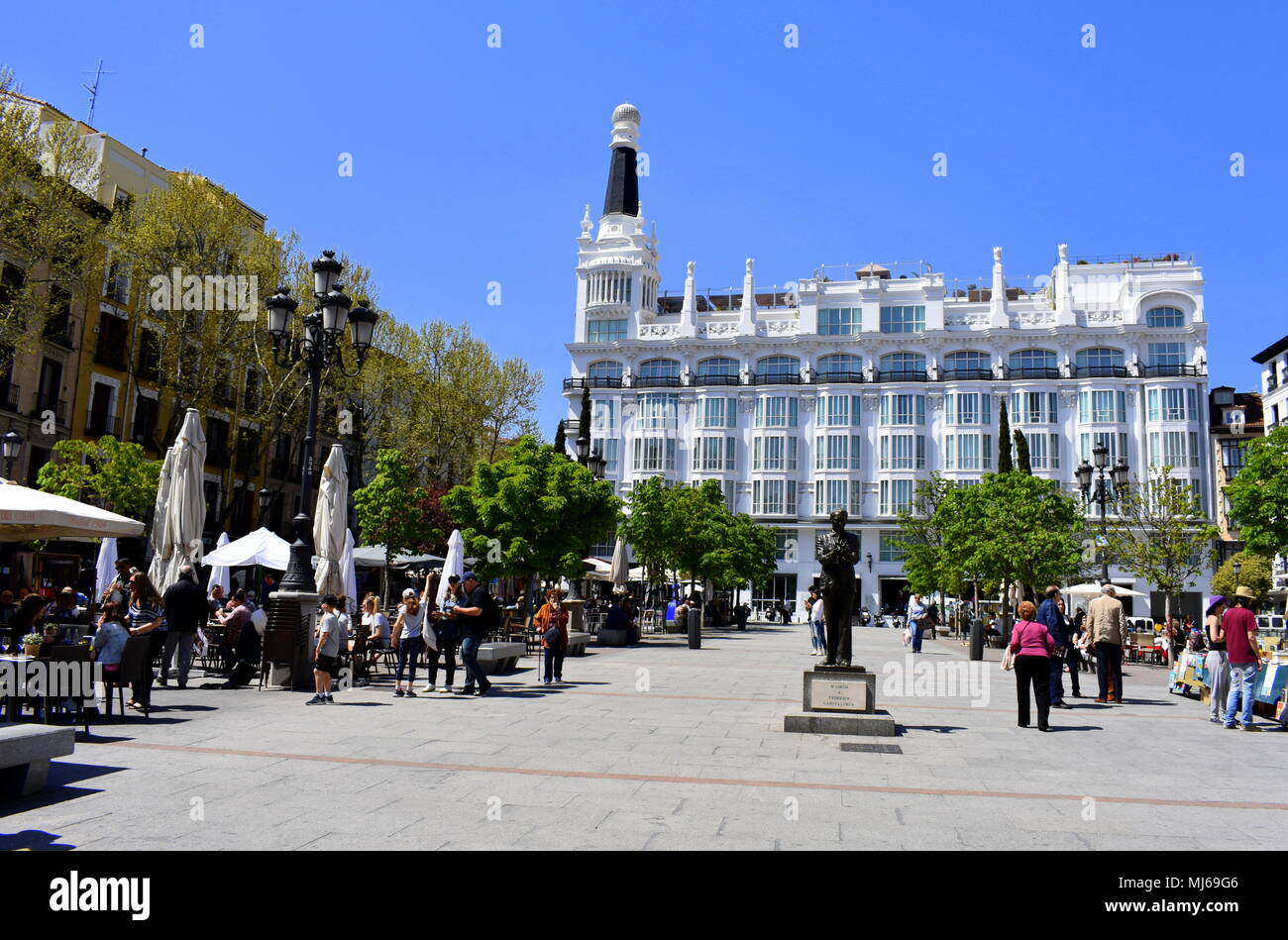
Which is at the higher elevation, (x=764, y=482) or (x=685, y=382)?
(x=685, y=382)

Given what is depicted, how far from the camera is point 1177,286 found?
59.6 metres

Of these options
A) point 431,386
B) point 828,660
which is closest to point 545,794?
point 828,660

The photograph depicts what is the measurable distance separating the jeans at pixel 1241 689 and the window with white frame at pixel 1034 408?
5136cm

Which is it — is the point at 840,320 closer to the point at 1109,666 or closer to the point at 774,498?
the point at 774,498

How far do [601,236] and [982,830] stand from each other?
67790 mm

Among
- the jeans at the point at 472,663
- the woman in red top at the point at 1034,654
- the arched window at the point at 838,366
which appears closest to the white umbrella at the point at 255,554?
the jeans at the point at 472,663

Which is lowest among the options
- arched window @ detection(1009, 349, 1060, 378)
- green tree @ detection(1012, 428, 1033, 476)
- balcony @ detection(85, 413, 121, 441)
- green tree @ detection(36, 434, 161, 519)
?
green tree @ detection(36, 434, 161, 519)

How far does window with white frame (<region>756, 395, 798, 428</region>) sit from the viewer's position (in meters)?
64.4

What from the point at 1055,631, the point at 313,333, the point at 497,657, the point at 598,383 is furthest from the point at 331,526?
the point at 598,383

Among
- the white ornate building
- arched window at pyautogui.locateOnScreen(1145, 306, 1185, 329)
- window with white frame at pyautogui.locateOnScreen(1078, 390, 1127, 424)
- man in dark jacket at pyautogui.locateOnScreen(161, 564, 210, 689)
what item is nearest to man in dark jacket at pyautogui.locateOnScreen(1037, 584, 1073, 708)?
man in dark jacket at pyautogui.locateOnScreen(161, 564, 210, 689)

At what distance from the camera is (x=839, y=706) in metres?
10.7

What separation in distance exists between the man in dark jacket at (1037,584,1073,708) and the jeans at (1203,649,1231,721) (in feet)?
6.54

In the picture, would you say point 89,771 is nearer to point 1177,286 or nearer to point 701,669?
point 701,669

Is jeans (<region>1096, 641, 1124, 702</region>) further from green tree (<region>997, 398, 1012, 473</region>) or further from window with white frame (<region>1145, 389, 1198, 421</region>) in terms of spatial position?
window with white frame (<region>1145, 389, 1198, 421</region>)
